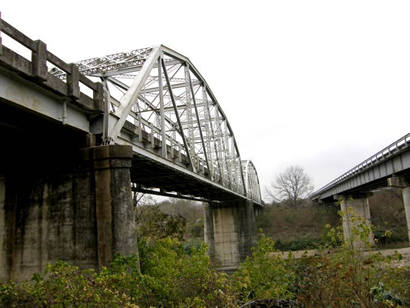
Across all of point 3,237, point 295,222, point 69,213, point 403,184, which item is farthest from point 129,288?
point 295,222

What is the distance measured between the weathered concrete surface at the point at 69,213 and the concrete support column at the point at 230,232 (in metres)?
33.8

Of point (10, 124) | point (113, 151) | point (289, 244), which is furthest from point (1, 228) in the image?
point (289, 244)

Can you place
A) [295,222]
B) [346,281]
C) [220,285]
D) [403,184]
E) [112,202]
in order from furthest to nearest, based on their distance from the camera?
1. [295,222]
2. [403,184]
3. [112,202]
4. [220,285]
5. [346,281]

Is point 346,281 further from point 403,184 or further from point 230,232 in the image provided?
point 230,232

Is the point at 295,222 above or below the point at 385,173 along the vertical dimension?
below

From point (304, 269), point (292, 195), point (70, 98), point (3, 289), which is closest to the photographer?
point (3, 289)

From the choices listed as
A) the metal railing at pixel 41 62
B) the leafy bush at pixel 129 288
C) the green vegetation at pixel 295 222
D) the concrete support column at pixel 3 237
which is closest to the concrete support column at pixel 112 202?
the leafy bush at pixel 129 288

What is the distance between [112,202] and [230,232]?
112ft

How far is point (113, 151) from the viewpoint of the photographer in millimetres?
9797

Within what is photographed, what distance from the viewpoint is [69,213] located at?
9672 millimetres

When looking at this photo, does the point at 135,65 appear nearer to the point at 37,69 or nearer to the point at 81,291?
the point at 37,69

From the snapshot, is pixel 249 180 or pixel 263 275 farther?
pixel 249 180

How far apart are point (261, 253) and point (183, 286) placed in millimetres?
1900

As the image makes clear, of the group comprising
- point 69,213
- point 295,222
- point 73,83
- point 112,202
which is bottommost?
point 295,222
